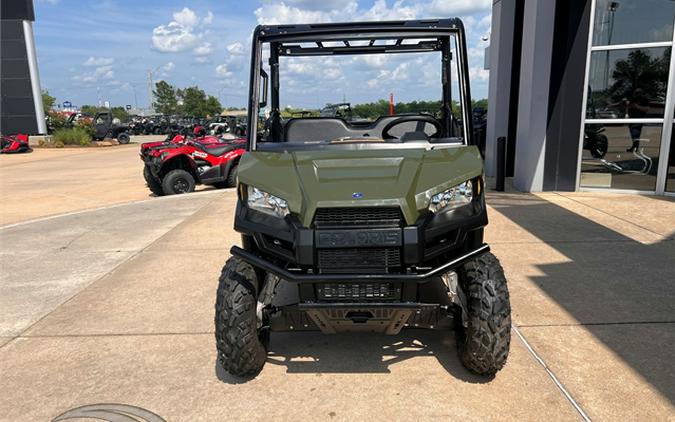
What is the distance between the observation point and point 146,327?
3.57 metres

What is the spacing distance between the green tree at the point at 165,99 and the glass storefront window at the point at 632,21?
59.0 meters

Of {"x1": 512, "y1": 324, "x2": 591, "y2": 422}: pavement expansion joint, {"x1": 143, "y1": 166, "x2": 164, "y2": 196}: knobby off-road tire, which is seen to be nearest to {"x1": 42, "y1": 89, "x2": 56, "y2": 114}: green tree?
{"x1": 143, "y1": 166, "x2": 164, "y2": 196}: knobby off-road tire

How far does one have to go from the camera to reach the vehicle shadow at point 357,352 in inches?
114

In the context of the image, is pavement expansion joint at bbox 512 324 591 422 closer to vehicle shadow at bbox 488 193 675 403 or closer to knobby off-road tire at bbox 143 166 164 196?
vehicle shadow at bbox 488 193 675 403

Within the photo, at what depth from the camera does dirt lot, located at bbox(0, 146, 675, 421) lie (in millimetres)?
2572

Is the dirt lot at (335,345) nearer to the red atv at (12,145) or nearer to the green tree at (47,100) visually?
the red atv at (12,145)

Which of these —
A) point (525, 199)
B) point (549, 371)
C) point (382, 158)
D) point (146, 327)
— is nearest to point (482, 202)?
point (382, 158)

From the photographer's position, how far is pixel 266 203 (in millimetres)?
2543

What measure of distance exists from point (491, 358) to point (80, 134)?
1127 inches

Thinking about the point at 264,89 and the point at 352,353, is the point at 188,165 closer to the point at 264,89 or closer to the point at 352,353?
the point at 264,89

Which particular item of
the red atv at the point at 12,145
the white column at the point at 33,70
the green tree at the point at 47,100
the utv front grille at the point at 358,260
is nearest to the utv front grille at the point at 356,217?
the utv front grille at the point at 358,260

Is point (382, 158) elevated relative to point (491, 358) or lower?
elevated

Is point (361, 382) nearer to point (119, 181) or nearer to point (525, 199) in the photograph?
point (525, 199)

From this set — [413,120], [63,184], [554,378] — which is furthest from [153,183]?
[554,378]
